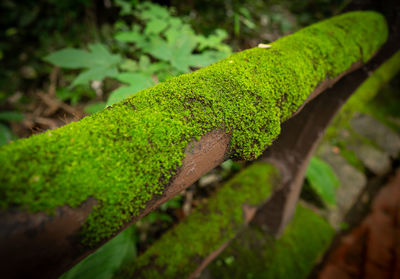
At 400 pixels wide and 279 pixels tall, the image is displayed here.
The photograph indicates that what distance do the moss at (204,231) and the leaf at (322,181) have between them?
92 centimetres

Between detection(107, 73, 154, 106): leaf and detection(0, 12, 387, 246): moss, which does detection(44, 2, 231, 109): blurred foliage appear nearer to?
detection(107, 73, 154, 106): leaf

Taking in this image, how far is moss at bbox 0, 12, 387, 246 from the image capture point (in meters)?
0.40

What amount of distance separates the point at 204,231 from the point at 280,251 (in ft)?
4.66

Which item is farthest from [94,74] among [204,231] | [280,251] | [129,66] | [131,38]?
[280,251]

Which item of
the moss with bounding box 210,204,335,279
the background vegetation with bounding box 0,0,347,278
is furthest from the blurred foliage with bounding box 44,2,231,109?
the moss with bounding box 210,204,335,279

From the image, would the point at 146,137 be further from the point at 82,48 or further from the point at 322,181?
the point at 82,48

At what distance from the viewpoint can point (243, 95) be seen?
629mm

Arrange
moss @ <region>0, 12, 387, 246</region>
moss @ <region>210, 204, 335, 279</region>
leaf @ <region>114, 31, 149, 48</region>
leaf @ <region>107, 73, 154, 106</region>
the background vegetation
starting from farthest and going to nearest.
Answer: the background vegetation → moss @ <region>210, 204, 335, 279</region> → leaf @ <region>114, 31, 149, 48</region> → leaf @ <region>107, 73, 154, 106</region> → moss @ <region>0, 12, 387, 246</region>

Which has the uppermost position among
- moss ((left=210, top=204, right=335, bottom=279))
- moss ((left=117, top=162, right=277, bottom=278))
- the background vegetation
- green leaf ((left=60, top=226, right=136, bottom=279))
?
the background vegetation

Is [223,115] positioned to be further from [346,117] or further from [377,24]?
[346,117]

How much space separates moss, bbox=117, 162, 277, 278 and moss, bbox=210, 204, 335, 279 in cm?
81

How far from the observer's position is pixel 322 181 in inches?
101

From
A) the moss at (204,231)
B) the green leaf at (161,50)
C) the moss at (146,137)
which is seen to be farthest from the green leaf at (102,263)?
the green leaf at (161,50)

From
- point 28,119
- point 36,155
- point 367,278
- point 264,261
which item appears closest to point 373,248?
point 367,278
